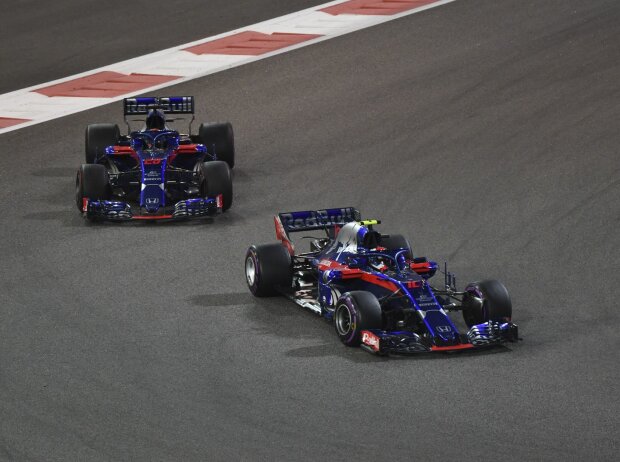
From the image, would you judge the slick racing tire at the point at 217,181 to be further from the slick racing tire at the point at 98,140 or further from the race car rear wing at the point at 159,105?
the slick racing tire at the point at 98,140

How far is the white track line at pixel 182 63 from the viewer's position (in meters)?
24.8

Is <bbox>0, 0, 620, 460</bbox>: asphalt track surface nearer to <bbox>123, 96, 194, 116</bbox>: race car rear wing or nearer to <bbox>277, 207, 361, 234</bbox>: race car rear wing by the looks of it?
<bbox>277, 207, 361, 234</bbox>: race car rear wing

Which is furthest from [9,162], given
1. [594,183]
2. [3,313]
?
[594,183]

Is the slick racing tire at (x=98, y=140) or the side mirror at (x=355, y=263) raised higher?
the slick racing tire at (x=98, y=140)

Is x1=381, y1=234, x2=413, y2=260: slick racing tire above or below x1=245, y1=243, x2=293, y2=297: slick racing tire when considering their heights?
above

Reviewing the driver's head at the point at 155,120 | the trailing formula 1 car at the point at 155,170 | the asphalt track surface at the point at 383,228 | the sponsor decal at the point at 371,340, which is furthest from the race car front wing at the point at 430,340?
the driver's head at the point at 155,120

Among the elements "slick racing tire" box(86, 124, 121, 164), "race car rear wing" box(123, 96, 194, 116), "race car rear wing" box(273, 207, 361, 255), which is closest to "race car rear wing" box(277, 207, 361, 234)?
"race car rear wing" box(273, 207, 361, 255)

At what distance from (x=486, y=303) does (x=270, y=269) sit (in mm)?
2503

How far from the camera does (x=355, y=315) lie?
14.0 meters

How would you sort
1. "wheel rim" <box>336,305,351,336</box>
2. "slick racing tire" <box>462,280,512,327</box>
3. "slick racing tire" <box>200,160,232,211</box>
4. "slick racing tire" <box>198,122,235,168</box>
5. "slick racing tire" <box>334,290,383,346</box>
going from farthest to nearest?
"slick racing tire" <box>198,122,235,168</box> < "slick racing tire" <box>200,160,232,211</box> < "slick racing tire" <box>462,280,512,327</box> < "wheel rim" <box>336,305,351,336</box> < "slick racing tire" <box>334,290,383,346</box>

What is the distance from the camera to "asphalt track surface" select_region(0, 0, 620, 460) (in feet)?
40.0

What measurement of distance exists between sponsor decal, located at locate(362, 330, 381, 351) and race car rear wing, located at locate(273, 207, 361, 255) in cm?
273

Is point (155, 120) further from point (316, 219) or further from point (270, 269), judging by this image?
point (270, 269)

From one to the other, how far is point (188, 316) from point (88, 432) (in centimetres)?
344
